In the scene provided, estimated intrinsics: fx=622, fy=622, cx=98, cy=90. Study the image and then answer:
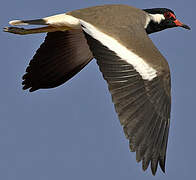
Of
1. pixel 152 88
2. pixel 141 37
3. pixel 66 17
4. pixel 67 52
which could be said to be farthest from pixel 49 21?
pixel 152 88

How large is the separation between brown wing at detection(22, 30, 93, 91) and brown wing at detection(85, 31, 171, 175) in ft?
4.52

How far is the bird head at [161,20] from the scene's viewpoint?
682 centimetres

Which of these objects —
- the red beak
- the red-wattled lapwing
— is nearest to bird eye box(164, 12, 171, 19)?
the red beak

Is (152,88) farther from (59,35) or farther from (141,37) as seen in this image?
(59,35)

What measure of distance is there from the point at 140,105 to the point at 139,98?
64mm

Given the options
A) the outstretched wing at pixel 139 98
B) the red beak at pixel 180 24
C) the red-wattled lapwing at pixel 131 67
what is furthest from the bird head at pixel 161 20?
the outstretched wing at pixel 139 98

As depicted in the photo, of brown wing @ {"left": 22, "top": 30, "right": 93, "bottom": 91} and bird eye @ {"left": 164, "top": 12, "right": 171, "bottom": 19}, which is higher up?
Answer: bird eye @ {"left": 164, "top": 12, "right": 171, "bottom": 19}

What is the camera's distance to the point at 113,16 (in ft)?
20.0

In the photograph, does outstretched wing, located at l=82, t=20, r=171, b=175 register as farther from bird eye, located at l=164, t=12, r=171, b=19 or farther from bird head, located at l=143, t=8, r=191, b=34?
bird eye, located at l=164, t=12, r=171, b=19

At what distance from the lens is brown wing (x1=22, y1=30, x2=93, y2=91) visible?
685cm

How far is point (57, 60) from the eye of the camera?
695cm

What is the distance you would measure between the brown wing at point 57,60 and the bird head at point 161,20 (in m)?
0.77

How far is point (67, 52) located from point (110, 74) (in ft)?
5.50

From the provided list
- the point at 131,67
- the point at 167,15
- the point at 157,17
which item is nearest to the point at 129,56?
the point at 131,67
